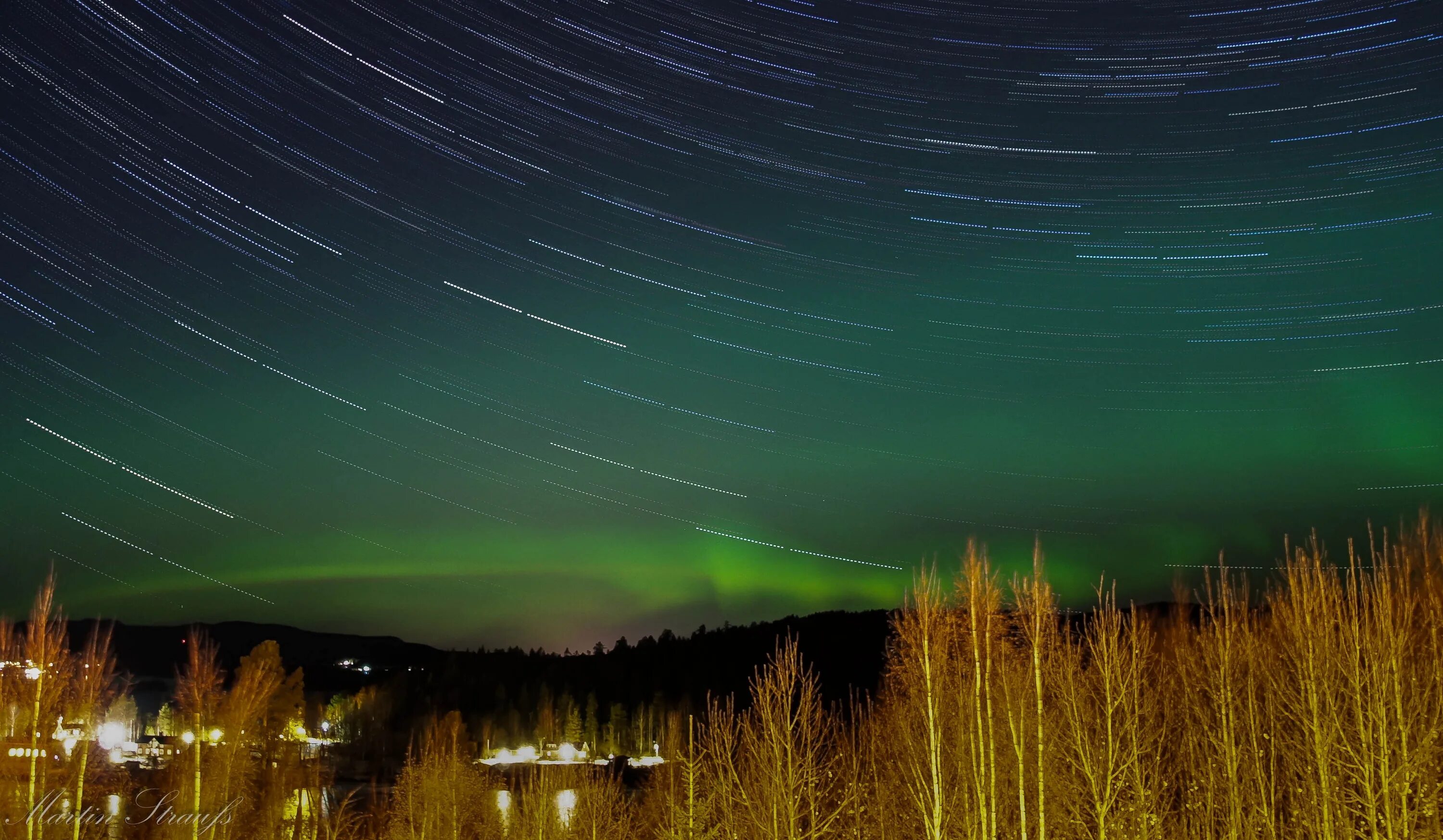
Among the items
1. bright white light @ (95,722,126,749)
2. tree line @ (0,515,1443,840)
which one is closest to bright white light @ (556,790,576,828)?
tree line @ (0,515,1443,840)

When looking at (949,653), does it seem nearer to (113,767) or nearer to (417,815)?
(417,815)

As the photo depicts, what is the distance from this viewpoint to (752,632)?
424ft

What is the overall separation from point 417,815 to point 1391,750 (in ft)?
132

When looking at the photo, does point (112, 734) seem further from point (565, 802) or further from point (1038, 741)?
point (1038, 741)

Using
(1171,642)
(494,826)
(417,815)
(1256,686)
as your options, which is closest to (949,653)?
(1171,642)
